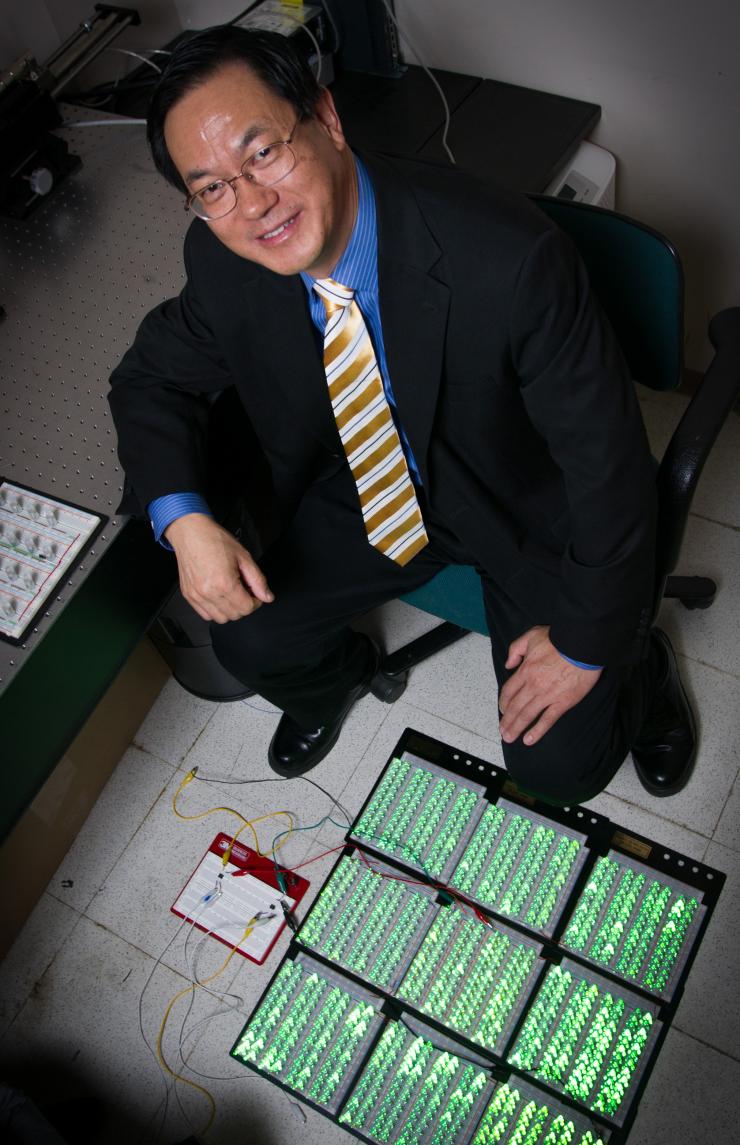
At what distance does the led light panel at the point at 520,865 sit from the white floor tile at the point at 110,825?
0.75 meters

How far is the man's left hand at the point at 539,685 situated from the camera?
1364mm

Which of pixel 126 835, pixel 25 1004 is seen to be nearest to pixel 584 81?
pixel 126 835

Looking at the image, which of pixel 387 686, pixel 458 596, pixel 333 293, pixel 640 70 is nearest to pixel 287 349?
pixel 333 293

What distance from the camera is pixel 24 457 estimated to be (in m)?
1.45

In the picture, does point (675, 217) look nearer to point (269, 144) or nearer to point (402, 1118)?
point (269, 144)

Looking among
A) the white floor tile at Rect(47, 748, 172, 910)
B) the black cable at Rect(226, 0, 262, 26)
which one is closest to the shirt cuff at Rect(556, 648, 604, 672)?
the white floor tile at Rect(47, 748, 172, 910)

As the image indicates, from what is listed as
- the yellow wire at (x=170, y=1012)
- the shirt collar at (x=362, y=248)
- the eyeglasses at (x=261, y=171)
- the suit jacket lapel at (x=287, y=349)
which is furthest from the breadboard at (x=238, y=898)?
the eyeglasses at (x=261, y=171)

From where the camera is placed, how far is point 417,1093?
1.63 metres

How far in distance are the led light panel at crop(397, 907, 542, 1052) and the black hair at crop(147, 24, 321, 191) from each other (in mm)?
1437

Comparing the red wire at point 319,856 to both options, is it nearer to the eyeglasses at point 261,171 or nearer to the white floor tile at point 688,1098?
the white floor tile at point 688,1098

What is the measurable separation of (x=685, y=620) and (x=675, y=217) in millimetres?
921

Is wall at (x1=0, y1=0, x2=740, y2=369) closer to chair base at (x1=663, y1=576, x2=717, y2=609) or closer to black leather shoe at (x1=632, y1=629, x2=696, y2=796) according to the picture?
chair base at (x1=663, y1=576, x2=717, y2=609)

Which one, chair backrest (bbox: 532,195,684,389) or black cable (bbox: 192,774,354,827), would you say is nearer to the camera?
chair backrest (bbox: 532,195,684,389)

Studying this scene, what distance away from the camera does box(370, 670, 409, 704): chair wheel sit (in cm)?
209
